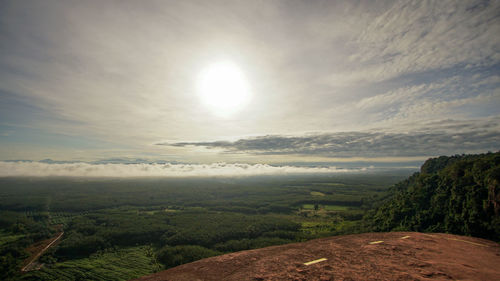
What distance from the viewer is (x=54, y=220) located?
16312 cm

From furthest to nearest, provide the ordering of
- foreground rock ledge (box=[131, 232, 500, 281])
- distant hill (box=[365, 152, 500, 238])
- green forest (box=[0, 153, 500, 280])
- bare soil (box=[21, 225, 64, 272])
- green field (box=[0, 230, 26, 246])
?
green field (box=[0, 230, 26, 246]), bare soil (box=[21, 225, 64, 272]), green forest (box=[0, 153, 500, 280]), distant hill (box=[365, 152, 500, 238]), foreground rock ledge (box=[131, 232, 500, 281])

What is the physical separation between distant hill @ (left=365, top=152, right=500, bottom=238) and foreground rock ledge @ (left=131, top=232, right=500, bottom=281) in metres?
22.6

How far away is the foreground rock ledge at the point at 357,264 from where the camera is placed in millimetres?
8680

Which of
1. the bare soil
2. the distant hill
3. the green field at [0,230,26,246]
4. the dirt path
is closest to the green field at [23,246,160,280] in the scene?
the dirt path

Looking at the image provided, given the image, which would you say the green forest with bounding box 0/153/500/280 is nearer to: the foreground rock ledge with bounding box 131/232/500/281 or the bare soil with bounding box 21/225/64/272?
the bare soil with bounding box 21/225/64/272

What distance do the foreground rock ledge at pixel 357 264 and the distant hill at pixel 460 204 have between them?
2257cm

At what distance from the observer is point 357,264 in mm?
9688

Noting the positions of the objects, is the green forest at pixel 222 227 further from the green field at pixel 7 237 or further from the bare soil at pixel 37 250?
the bare soil at pixel 37 250

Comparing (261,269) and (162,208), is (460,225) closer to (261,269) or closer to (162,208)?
(261,269)


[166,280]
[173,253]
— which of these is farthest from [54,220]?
[166,280]

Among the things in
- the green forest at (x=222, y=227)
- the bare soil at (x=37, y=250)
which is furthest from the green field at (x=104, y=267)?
the bare soil at (x=37, y=250)

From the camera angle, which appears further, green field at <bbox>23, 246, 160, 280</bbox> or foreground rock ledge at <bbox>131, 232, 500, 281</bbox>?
green field at <bbox>23, 246, 160, 280</bbox>

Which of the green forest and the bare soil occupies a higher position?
the green forest

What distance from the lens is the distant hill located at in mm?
28078
